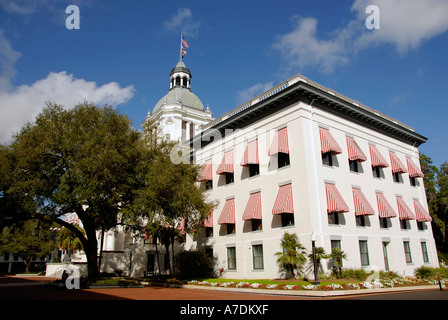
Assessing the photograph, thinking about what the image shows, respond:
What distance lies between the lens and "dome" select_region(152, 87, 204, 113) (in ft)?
167

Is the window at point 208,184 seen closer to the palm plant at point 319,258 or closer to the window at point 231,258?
the window at point 231,258

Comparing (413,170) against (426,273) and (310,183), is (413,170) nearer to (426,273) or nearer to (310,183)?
(426,273)

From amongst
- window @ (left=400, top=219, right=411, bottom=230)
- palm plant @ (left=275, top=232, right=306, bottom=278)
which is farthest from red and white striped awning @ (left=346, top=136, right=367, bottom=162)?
palm plant @ (left=275, top=232, right=306, bottom=278)

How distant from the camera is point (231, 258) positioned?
30.8 m

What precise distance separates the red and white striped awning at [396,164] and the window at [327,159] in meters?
9.40

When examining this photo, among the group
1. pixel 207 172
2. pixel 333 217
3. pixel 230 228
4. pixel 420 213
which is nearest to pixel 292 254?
pixel 333 217

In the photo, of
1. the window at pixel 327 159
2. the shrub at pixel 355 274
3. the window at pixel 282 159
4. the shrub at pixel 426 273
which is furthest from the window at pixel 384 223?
the window at pixel 282 159

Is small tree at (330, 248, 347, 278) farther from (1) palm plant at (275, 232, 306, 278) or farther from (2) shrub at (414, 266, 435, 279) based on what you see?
(2) shrub at (414, 266, 435, 279)

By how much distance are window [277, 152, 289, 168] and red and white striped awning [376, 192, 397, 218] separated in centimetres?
928

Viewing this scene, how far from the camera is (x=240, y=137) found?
1268 inches

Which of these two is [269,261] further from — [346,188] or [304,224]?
[346,188]
